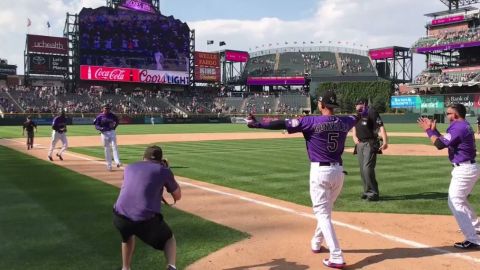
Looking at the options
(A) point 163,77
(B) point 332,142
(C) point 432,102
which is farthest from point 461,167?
(A) point 163,77

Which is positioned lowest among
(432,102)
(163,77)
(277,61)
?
(432,102)

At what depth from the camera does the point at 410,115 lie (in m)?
68.6

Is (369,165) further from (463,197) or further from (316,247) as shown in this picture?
(316,247)

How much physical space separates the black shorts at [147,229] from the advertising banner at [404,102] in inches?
2839

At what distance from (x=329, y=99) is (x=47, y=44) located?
70.2 m

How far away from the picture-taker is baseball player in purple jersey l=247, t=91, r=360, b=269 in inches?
215

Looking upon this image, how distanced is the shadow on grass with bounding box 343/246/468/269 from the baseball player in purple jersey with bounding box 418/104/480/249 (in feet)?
0.80

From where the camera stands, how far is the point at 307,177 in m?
12.6

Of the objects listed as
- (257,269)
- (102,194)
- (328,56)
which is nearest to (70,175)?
(102,194)

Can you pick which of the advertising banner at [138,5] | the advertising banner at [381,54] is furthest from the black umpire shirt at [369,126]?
the advertising banner at [381,54]

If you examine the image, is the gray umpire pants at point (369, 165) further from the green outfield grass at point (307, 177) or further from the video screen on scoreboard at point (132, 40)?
the video screen on scoreboard at point (132, 40)

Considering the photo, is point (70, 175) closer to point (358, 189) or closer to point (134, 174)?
point (358, 189)

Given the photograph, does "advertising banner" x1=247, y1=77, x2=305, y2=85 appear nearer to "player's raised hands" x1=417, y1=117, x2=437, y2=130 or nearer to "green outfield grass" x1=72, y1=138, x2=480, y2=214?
"green outfield grass" x1=72, y1=138, x2=480, y2=214

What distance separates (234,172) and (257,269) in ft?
27.7
